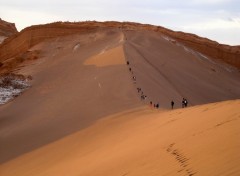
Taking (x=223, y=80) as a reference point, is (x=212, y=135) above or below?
above

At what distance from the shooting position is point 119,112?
18.3 m

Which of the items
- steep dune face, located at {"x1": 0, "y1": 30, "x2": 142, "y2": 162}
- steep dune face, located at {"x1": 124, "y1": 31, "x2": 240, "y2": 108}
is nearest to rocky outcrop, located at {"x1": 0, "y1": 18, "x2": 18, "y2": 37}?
steep dune face, located at {"x1": 0, "y1": 30, "x2": 142, "y2": 162}

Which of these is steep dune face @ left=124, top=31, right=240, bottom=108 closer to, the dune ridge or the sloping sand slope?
the dune ridge

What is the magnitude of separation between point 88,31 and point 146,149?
33.8 meters

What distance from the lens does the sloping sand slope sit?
246 inches

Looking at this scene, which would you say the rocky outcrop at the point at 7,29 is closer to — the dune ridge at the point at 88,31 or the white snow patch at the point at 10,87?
the dune ridge at the point at 88,31

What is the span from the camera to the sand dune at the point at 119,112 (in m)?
7.56

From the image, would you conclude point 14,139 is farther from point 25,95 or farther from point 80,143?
point 25,95

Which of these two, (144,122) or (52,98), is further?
(52,98)

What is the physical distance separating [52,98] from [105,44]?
13.7 metres

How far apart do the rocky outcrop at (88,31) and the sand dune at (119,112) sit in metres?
1.73

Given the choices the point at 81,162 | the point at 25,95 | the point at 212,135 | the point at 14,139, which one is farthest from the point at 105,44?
the point at 212,135

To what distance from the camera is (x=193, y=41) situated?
45.1m

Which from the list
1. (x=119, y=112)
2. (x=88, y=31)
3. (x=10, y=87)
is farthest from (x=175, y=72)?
(x=119, y=112)
